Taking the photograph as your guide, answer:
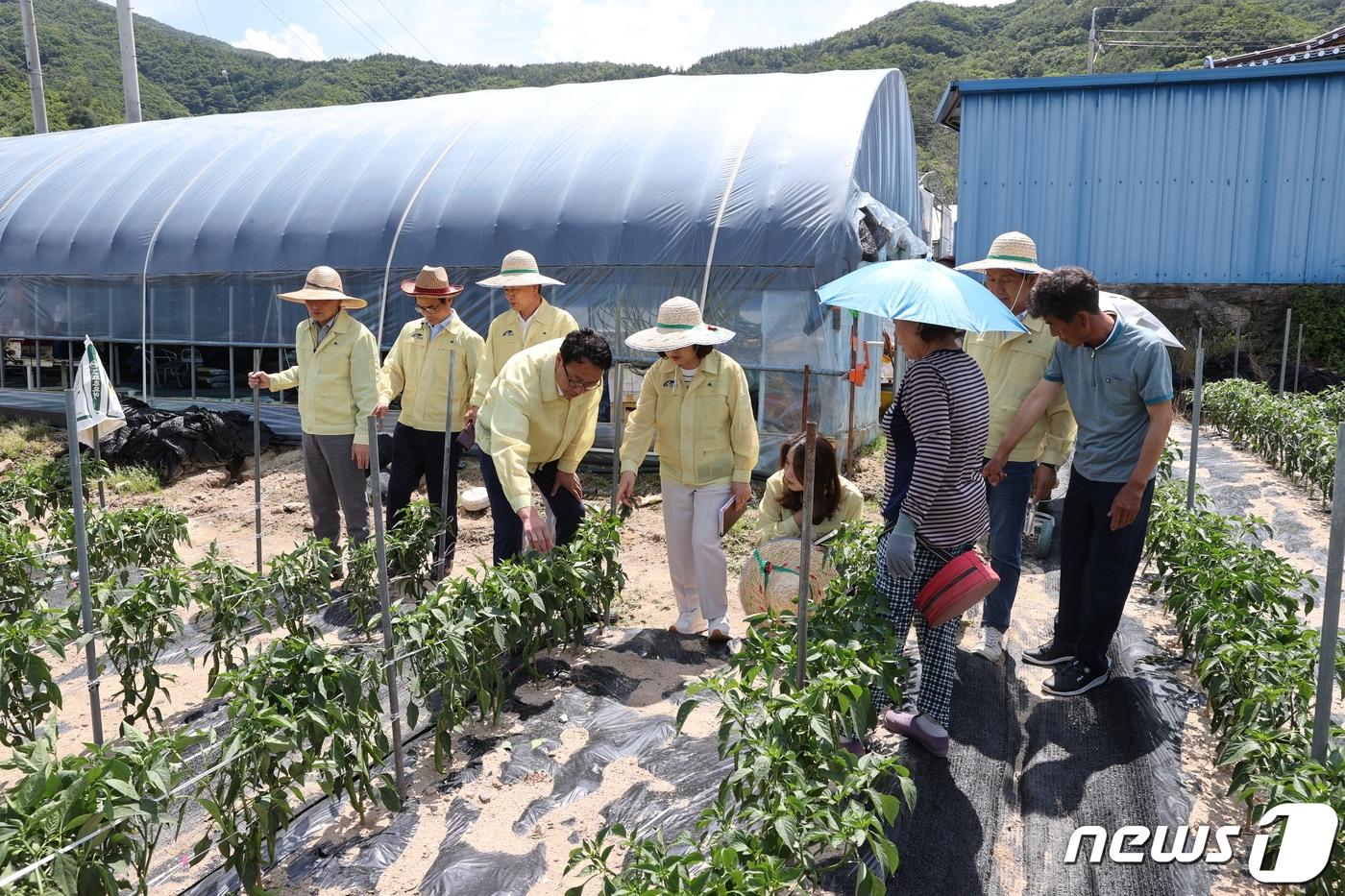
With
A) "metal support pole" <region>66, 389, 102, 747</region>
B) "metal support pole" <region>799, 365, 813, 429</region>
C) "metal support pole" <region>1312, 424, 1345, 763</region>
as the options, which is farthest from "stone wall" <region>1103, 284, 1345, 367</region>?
"metal support pole" <region>66, 389, 102, 747</region>

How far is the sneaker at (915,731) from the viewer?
306 centimetres

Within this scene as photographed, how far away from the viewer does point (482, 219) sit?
9.22m

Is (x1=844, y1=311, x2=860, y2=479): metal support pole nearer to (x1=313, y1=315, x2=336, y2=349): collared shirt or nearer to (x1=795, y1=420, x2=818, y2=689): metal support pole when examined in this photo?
(x1=313, y1=315, x2=336, y2=349): collared shirt

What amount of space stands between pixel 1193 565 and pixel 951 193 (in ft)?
117

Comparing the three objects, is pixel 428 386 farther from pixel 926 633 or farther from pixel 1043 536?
pixel 1043 536

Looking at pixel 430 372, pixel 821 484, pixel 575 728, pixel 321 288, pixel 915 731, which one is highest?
pixel 321 288

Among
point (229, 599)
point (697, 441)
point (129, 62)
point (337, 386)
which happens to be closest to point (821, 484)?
point (697, 441)

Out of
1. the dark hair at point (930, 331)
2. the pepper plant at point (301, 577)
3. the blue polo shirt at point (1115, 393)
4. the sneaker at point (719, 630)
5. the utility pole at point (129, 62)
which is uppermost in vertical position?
the utility pole at point (129, 62)

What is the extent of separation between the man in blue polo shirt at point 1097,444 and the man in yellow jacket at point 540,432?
165 centimetres

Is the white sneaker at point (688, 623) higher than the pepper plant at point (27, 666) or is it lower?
lower

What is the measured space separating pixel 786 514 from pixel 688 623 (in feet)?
2.34

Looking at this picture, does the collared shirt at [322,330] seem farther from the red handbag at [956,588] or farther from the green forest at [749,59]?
the green forest at [749,59]

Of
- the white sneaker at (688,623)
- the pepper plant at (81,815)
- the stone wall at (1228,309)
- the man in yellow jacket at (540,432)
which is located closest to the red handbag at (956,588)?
the man in yellow jacket at (540,432)

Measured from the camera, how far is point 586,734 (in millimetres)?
3539
